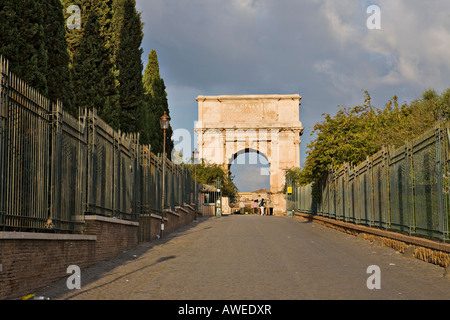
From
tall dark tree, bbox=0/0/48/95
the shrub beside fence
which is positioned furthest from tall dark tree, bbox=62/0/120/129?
the shrub beside fence

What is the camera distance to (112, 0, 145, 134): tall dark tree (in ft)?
86.6

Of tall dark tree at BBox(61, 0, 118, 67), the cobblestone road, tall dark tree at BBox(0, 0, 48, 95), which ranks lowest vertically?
the cobblestone road

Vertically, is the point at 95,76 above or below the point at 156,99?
below

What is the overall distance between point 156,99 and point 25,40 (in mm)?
25749

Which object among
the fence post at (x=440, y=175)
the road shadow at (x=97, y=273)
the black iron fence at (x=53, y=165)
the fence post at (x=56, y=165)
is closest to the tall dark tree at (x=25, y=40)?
the black iron fence at (x=53, y=165)

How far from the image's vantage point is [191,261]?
12508 mm

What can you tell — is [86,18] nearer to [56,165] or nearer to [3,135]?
[56,165]

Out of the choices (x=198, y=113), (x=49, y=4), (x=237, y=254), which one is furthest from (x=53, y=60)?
(x=198, y=113)

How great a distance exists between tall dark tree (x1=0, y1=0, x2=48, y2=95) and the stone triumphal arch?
178ft

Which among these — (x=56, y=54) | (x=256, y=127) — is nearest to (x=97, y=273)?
(x=56, y=54)

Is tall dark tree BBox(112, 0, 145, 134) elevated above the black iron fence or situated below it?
above

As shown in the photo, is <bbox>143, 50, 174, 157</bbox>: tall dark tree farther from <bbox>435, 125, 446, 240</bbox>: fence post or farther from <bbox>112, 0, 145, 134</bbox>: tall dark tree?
<bbox>435, 125, 446, 240</bbox>: fence post

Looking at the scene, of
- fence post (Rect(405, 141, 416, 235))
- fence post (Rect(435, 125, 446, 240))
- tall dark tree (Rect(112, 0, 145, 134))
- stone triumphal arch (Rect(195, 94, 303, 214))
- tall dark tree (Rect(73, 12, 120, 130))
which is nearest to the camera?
fence post (Rect(435, 125, 446, 240))

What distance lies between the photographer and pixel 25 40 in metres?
15.4
